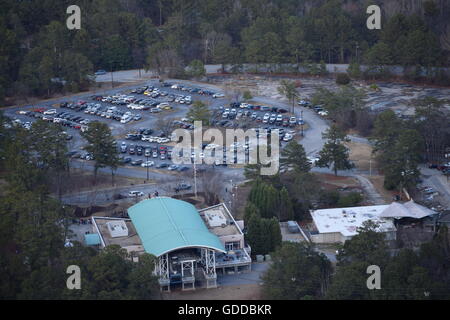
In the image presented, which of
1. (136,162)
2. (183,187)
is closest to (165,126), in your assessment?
(136,162)

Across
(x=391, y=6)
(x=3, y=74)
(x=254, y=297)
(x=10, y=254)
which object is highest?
(x=391, y=6)

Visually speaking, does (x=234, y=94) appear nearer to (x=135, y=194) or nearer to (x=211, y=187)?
(x=211, y=187)

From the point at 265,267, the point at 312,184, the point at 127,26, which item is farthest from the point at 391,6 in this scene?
the point at 265,267

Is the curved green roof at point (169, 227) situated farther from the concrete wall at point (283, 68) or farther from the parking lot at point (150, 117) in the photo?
the concrete wall at point (283, 68)

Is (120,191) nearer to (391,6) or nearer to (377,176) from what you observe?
(377,176)

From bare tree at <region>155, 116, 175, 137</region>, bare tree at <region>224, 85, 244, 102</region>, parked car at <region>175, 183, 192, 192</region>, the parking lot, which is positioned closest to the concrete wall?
bare tree at <region>224, 85, 244, 102</region>

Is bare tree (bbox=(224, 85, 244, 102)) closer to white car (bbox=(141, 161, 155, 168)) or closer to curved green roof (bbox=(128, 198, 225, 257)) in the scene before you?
white car (bbox=(141, 161, 155, 168))
